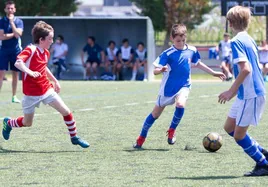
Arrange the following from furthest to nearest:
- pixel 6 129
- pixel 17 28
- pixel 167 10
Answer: pixel 167 10 < pixel 17 28 < pixel 6 129

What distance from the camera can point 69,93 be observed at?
21781 millimetres

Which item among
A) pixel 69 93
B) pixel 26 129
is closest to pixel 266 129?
pixel 26 129

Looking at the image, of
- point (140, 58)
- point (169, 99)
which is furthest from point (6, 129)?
point (140, 58)

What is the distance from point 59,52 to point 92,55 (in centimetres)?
117

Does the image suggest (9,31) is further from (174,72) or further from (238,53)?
(238,53)

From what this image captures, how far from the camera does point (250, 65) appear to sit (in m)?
8.29

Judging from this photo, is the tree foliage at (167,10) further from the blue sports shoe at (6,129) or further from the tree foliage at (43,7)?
the blue sports shoe at (6,129)

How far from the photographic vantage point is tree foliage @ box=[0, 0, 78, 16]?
40.8m

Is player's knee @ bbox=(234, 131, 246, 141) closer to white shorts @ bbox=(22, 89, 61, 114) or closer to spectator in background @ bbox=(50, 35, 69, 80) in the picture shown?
white shorts @ bbox=(22, 89, 61, 114)

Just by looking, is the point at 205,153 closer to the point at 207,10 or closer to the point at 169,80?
the point at 169,80

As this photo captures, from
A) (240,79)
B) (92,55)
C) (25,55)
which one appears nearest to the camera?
(240,79)

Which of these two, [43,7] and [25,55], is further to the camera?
[43,7]

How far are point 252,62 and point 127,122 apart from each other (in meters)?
5.75

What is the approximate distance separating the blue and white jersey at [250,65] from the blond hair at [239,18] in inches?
2.8
